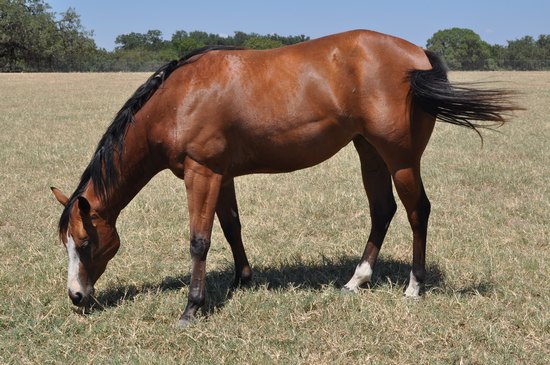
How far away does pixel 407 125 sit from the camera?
386 centimetres

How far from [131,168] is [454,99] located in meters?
2.56

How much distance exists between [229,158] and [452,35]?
473ft

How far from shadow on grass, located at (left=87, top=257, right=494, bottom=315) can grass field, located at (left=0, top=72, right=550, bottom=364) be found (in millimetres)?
20

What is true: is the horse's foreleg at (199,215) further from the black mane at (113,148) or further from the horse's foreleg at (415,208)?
the horse's foreleg at (415,208)

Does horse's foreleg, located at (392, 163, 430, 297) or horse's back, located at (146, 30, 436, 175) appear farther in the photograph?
horse's foreleg, located at (392, 163, 430, 297)

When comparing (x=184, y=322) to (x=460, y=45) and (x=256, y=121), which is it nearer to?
(x=256, y=121)

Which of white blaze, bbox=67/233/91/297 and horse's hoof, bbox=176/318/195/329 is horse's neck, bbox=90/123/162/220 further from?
horse's hoof, bbox=176/318/195/329

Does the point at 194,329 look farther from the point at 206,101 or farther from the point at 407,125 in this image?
the point at 407,125

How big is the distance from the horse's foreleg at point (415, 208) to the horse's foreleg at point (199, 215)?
1.44 meters

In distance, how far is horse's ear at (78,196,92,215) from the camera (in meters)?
3.76

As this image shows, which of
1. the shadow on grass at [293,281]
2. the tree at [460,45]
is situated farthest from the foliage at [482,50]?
the shadow on grass at [293,281]

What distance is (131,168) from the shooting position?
A: 4.04 meters

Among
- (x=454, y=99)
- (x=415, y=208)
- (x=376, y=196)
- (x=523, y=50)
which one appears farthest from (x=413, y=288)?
(x=523, y=50)

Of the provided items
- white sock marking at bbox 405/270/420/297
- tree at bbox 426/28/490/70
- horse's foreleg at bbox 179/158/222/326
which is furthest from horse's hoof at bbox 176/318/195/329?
tree at bbox 426/28/490/70
